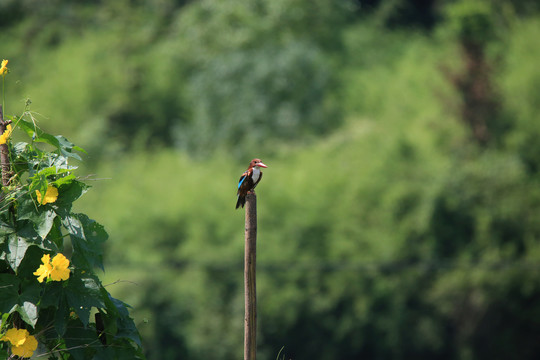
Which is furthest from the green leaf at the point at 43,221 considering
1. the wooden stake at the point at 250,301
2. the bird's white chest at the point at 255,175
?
the bird's white chest at the point at 255,175

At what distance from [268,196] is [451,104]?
431 centimetres

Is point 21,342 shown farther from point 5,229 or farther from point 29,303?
point 5,229

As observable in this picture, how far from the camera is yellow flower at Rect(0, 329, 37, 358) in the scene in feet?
5.49

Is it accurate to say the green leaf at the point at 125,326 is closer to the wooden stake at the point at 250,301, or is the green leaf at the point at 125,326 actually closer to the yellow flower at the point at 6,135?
the wooden stake at the point at 250,301

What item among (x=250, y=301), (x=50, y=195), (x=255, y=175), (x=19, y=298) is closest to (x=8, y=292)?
(x=19, y=298)

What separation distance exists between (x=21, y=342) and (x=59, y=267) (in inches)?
8.4

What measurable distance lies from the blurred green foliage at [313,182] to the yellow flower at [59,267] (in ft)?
37.3

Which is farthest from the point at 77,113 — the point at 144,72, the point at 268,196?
the point at 268,196

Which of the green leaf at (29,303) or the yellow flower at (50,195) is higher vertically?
the yellow flower at (50,195)

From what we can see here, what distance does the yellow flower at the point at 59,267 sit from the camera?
1612 millimetres

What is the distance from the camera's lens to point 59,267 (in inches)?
63.8

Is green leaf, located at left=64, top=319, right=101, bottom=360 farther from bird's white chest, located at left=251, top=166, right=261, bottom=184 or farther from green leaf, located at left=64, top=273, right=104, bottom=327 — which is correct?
bird's white chest, located at left=251, top=166, right=261, bottom=184

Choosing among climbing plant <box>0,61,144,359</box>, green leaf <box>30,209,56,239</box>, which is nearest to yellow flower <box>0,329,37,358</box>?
climbing plant <box>0,61,144,359</box>

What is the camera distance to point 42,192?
1.66 metres
